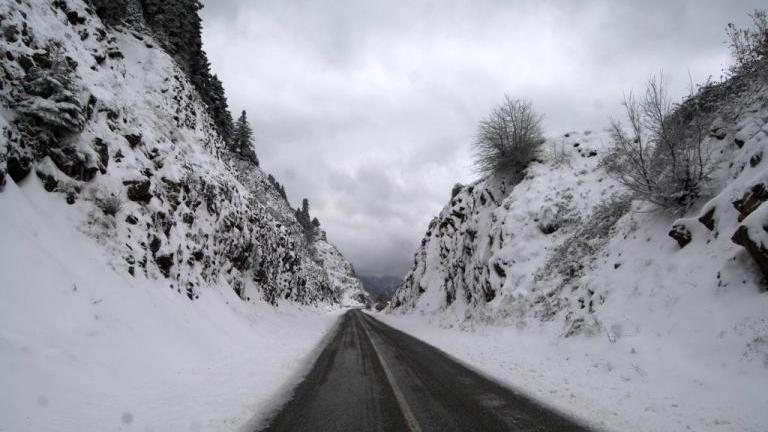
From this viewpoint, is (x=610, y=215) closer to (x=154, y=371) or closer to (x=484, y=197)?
(x=484, y=197)

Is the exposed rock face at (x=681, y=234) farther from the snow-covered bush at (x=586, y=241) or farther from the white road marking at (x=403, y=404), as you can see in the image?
the white road marking at (x=403, y=404)

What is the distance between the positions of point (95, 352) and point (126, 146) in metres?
9.63

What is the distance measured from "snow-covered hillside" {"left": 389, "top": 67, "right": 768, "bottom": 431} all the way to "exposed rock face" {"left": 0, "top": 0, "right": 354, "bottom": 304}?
38.2ft

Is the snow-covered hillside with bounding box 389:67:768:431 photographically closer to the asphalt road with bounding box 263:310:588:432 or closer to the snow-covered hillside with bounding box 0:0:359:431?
the asphalt road with bounding box 263:310:588:432

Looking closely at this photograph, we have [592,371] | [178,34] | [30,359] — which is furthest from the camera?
[178,34]

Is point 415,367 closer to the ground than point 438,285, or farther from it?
closer to the ground

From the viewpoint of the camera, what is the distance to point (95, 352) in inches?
256

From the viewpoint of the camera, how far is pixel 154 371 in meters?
7.38

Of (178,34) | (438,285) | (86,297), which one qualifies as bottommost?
(86,297)

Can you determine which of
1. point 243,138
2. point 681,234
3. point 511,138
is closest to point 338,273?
point 243,138

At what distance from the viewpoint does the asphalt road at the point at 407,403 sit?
209 inches

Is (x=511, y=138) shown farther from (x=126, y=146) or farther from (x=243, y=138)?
(x=243, y=138)

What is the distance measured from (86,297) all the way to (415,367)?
7.92m

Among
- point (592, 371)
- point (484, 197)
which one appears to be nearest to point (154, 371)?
point (592, 371)
